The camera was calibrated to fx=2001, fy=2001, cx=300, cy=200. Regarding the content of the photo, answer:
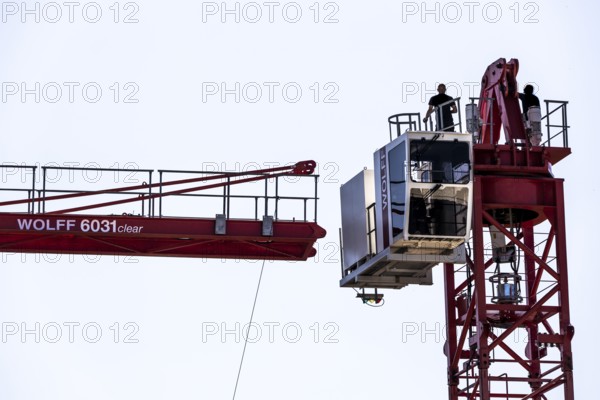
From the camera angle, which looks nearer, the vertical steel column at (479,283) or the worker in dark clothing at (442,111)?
the vertical steel column at (479,283)

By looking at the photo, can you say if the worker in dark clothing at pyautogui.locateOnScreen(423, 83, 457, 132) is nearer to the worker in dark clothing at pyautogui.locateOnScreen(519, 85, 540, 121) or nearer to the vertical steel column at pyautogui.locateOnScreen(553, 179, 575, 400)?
the worker in dark clothing at pyautogui.locateOnScreen(519, 85, 540, 121)

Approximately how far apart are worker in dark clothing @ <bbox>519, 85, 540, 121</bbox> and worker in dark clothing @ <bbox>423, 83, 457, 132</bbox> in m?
2.06

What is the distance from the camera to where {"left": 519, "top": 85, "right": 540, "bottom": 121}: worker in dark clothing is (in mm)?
54094

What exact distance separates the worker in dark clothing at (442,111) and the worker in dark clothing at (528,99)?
2.06m

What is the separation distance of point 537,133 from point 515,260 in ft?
11.5

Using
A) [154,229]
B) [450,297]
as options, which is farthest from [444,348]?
[154,229]

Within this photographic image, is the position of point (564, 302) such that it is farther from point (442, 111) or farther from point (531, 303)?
point (442, 111)

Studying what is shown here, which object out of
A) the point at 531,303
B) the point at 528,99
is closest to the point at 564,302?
the point at 531,303

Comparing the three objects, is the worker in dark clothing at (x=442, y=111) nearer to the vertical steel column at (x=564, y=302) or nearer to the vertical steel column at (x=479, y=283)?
the vertical steel column at (x=479, y=283)

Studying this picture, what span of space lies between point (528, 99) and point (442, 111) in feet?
8.35

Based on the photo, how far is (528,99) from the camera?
5416cm

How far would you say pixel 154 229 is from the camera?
169 feet

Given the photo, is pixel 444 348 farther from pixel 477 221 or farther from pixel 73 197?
pixel 73 197

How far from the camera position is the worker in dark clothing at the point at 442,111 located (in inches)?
2098
